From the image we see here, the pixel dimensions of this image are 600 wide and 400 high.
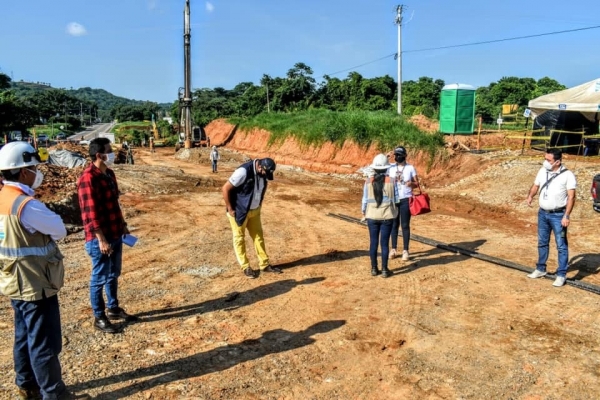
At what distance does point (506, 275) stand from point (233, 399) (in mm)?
4907

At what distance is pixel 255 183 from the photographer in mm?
6656

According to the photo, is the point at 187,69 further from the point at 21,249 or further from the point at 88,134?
the point at 88,134

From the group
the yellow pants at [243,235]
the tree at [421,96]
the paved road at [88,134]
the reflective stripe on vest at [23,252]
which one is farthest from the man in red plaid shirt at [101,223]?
the paved road at [88,134]

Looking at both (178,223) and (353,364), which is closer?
(353,364)

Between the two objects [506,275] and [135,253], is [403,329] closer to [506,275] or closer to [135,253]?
[506,275]

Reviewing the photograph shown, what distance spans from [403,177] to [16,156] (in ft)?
18.1

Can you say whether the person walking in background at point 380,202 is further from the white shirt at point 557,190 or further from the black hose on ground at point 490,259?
the black hose on ground at point 490,259

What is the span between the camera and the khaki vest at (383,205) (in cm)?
662

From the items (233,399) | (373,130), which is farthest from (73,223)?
(373,130)

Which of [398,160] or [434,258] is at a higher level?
[398,160]

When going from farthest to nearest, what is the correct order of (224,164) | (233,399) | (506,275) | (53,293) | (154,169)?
(224,164) → (154,169) → (506,275) → (233,399) → (53,293)

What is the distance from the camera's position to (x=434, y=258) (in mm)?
8047

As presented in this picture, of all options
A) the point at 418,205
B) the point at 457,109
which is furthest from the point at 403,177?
the point at 457,109

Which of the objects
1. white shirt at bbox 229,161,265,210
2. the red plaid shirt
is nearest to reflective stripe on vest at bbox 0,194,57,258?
the red plaid shirt
